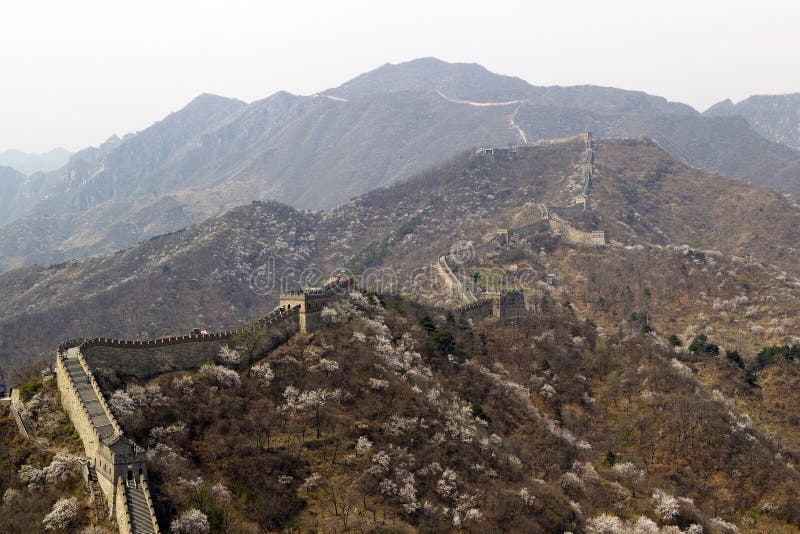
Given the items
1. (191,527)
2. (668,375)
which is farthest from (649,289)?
(191,527)

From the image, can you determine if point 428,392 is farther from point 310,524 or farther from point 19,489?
point 19,489

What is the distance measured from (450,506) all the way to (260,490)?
19.2 meters

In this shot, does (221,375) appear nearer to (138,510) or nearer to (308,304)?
(308,304)

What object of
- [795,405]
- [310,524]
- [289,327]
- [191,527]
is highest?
[289,327]

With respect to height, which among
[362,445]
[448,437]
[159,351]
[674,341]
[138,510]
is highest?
[159,351]

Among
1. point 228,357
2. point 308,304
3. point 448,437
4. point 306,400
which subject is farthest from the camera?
point 308,304

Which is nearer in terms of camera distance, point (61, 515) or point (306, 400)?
point (61, 515)

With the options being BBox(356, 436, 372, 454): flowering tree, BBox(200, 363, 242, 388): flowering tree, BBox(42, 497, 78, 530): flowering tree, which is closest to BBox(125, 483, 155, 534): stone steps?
BBox(42, 497, 78, 530): flowering tree

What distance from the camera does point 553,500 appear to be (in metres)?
88.9

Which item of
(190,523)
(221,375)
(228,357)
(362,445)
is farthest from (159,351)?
(190,523)

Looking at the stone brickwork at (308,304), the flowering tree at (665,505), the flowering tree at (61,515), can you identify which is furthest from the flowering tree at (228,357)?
the flowering tree at (665,505)

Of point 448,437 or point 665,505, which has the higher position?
point 448,437

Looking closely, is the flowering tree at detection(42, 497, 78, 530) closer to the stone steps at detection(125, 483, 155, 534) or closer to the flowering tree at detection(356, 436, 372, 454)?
the stone steps at detection(125, 483, 155, 534)

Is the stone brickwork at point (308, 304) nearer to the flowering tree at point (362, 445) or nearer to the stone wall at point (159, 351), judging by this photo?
the stone wall at point (159, 351)
